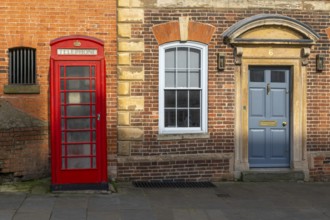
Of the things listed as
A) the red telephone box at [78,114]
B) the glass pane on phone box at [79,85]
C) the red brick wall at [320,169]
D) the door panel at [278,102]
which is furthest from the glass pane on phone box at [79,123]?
the red brick wall at [320,169]

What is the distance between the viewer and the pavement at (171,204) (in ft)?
24.0

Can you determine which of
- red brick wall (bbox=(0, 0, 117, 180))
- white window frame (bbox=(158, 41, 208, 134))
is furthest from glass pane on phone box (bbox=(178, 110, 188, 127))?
red brick wall (bbox=(0, 0, 117, 180))

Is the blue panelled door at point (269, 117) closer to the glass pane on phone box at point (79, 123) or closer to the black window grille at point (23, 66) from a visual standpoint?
the glass pane on phone box at point (79, 123)

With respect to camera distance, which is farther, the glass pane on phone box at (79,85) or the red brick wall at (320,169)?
the red brick wall at (320,169)

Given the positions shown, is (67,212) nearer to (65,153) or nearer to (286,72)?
(65,153)

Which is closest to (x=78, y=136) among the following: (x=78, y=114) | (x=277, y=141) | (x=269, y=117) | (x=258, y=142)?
(x=78, y=114)

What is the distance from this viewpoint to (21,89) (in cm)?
947

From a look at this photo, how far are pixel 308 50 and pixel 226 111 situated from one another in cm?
221

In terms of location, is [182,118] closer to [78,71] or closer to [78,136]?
[78,136]

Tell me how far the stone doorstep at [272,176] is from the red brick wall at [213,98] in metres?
0.47

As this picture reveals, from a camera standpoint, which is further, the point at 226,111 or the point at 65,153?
the point at 226,111

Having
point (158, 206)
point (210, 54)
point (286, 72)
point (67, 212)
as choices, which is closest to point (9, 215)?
point (67, 212)

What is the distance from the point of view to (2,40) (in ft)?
30.9

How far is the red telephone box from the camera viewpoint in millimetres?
8352
